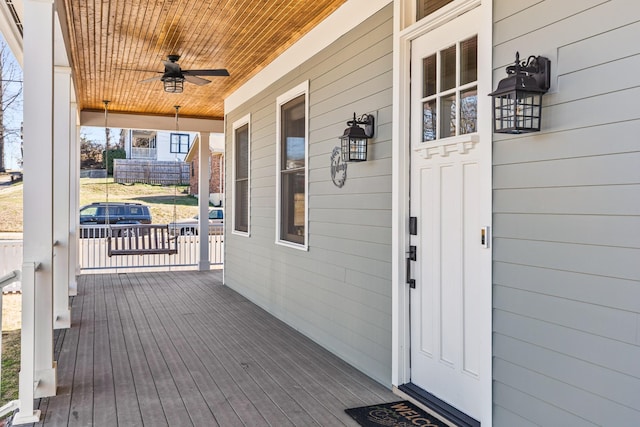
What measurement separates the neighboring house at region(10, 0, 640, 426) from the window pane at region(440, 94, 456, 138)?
1 centimetres

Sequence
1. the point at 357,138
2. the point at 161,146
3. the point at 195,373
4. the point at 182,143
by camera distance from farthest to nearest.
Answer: the point at 182,143 → the point at 161,146 → the point at 195,373 → the point at 357,138

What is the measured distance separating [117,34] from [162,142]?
1718 cm

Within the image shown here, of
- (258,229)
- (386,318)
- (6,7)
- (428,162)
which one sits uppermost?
(6,7)

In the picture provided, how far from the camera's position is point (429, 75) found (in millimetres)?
3189

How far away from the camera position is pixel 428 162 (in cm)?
314

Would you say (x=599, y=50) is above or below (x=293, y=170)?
above

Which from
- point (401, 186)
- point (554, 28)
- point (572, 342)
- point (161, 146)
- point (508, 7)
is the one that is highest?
point (161, 146)

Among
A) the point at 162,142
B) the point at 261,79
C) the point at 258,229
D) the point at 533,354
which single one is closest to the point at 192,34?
the point at 261,79

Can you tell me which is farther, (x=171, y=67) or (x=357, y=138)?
(x=171, y=67)

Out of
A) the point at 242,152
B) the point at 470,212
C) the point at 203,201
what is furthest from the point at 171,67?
the point at 203,201

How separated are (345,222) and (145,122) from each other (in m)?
6.65

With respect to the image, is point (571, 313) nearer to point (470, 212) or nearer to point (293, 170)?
point (470, 212)

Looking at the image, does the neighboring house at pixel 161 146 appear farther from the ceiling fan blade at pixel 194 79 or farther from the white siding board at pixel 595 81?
the white siding board at pixel 595 81

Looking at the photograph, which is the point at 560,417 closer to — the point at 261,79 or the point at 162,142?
the point at 261,79
